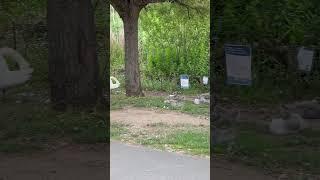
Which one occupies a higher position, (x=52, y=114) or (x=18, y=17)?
(x=18, y=17)

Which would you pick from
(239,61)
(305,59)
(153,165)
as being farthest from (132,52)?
(153,165)

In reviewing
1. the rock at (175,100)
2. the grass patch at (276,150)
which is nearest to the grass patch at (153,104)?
the rock at (175,100)

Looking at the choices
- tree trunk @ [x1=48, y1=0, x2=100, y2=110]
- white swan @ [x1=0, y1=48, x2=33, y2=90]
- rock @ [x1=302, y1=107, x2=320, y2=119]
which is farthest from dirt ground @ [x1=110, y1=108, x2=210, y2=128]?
white swan @ [x1=0, y1=48, x2=33, y2=90]

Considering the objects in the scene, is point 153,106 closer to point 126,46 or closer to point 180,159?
point 126,46

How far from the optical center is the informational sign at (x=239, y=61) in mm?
9711

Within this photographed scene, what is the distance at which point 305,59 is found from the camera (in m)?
9.45

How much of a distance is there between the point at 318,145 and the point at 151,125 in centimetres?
250

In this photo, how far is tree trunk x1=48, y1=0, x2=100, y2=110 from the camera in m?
8.15

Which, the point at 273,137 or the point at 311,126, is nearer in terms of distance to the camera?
the point at 273,137

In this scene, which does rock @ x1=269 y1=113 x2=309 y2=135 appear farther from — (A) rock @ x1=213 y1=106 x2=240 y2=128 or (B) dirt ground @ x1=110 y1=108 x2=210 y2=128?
(B) dirt ground @ x1=110 y1=108 x2=210 y2=128

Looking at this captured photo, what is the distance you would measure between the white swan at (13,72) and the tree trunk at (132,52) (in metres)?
2.08

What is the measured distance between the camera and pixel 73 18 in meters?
8.18

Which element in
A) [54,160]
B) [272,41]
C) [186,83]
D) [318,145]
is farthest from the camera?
[186,83]

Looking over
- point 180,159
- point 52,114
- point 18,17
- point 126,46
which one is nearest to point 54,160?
point 180,159
